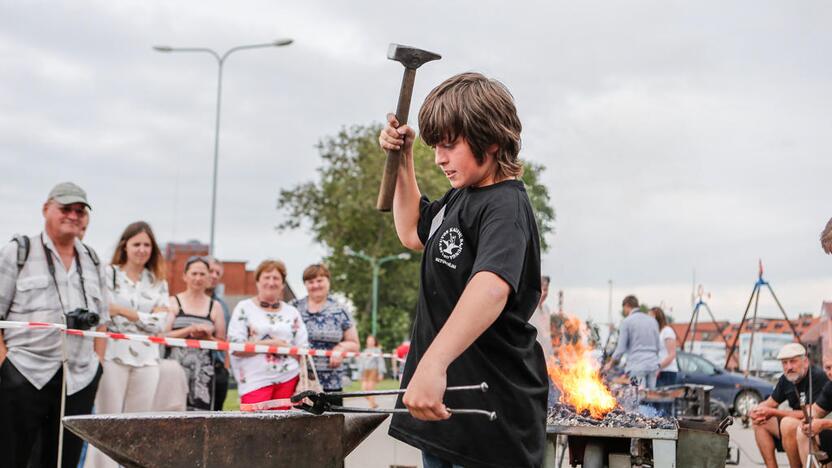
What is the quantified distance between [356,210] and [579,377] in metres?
37.5

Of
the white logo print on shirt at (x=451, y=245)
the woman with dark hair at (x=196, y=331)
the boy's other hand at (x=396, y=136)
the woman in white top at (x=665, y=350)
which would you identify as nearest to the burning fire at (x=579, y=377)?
the woman with dark hair at (x=196, y=331)

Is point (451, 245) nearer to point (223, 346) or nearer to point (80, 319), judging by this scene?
point (80, 319)

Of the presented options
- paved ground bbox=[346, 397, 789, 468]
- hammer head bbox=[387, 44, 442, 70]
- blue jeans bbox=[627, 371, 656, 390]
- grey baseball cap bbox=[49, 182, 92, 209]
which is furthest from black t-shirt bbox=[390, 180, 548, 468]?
blue jeans bbox=[627, 371, 656, 390]

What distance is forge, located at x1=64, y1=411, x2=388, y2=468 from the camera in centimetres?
266

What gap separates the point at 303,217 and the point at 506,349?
145 feet

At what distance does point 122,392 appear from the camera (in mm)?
7168

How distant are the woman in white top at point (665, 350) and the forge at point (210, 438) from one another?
11657 mm

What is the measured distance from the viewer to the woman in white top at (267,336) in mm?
7711

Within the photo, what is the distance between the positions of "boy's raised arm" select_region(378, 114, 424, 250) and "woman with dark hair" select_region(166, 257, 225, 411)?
524cm

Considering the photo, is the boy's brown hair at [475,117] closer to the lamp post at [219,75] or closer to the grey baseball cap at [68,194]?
the grey baseball cap at [68,194]

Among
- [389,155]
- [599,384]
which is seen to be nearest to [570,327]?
[599,384]

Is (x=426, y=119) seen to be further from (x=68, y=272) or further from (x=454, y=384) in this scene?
(x=68, y=272)

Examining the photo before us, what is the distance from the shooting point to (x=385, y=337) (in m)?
56.5

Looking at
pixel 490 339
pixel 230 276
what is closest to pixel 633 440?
pixel 490 339
